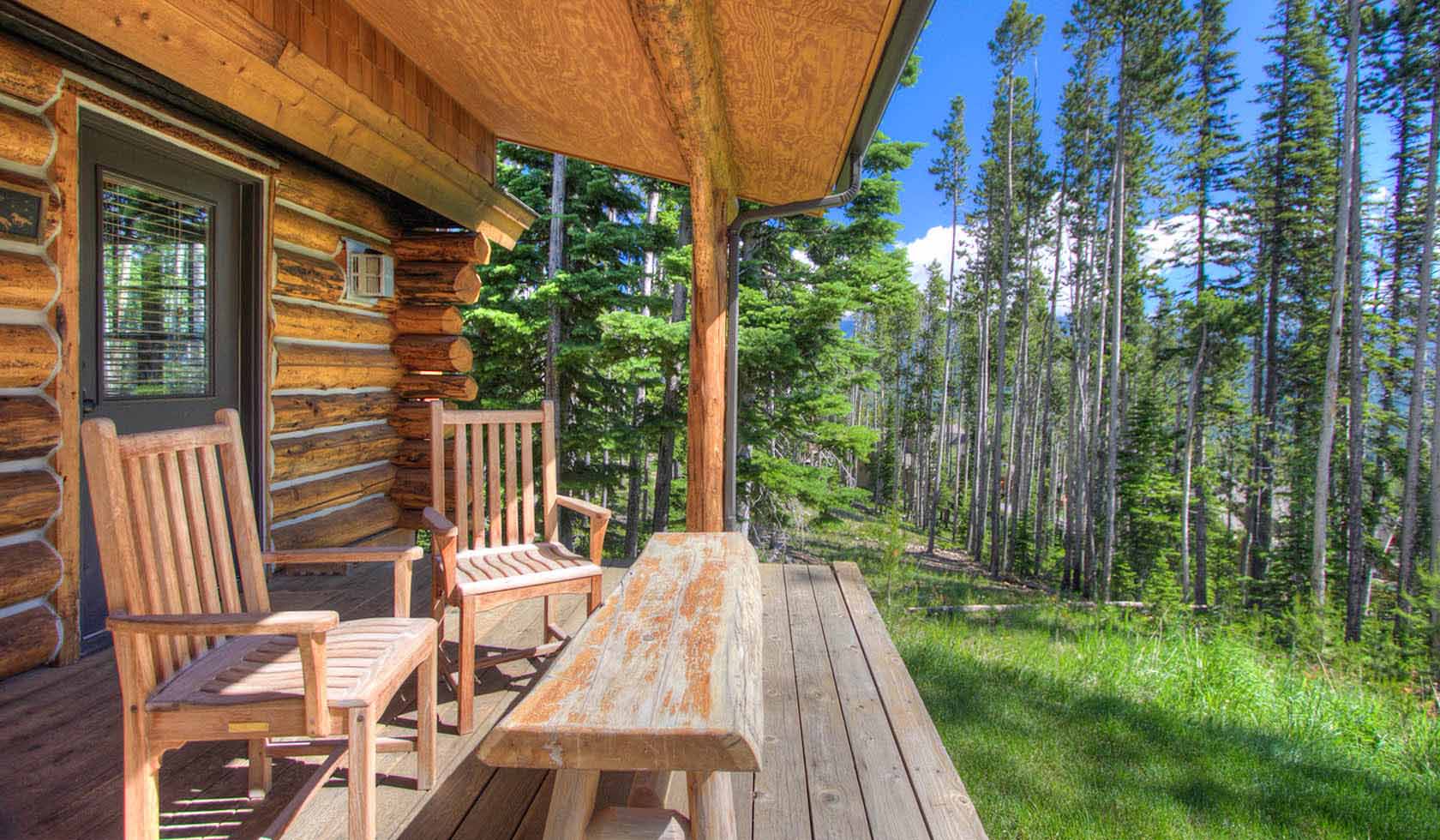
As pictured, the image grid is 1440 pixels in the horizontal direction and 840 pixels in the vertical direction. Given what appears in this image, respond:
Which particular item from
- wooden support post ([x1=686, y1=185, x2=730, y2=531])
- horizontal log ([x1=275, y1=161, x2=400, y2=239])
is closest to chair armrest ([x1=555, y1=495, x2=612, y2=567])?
wooden support post ([x1=686, y1=185, x2=730, y2=531])

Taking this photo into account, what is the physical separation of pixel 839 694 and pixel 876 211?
26.9 feet

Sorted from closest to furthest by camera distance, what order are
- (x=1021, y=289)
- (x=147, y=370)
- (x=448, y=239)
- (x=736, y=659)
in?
(x=736, y=659) < (x=147, y=370) < (x=448, y=239) < (x=1021, y=289)

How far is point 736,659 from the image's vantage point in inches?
51.5

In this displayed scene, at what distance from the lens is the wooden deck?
1.57 meters

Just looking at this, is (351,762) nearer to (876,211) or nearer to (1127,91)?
(876,211)

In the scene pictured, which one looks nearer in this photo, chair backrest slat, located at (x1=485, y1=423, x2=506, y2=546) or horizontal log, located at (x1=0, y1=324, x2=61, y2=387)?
horizontal log, located at (x1=0, y1=324, x2=61, y2=387)

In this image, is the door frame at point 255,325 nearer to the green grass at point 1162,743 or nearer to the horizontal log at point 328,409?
the horizontal log at point 328,409

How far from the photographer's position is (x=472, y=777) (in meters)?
1.79

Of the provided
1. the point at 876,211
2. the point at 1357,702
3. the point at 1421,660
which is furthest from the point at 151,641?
the point at 1421,660

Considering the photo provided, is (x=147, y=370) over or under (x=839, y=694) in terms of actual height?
over

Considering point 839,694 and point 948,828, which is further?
point 839,694

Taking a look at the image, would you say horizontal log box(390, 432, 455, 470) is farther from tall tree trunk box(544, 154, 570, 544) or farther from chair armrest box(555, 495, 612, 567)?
tall tree trunk box(544, 154, 570, 544)

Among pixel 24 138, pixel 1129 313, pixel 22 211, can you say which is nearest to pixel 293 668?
pixel 22 211

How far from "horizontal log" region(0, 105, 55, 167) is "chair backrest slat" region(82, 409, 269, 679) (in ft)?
4.04
